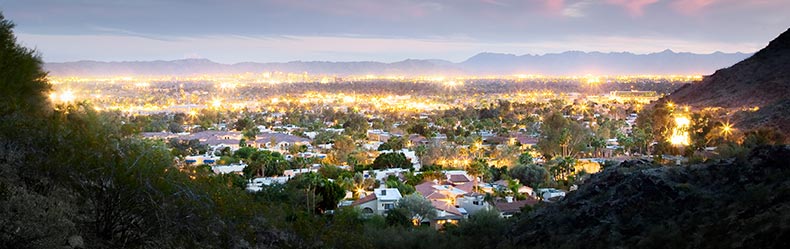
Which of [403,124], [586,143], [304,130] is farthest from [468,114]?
[586,143]

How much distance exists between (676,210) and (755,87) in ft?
125

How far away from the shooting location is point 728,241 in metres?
12.2

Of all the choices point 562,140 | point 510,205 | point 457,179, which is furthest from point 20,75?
point 562,140

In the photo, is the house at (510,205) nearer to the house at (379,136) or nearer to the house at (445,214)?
the house at (445,214)

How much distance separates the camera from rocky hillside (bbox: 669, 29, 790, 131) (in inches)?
1550

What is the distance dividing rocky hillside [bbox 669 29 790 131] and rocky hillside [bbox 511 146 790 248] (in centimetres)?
2227

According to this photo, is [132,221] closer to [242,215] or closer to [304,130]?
[242,215]

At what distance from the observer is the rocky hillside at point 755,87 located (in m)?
39.4

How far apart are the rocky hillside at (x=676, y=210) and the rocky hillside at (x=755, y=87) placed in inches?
877

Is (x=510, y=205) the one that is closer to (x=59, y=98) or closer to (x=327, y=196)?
(x=327, y=196)

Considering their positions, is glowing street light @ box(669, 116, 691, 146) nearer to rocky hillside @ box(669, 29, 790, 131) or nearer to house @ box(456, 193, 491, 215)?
rocky hillside @ box(669, 29, 790, 131)

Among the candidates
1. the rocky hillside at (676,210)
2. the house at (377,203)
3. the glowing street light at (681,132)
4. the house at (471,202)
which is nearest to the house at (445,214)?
the house at (471,202)

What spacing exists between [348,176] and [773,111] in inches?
992

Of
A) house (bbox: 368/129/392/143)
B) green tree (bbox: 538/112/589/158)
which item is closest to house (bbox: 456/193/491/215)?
green tree (bbox: 538/112/589/158)
